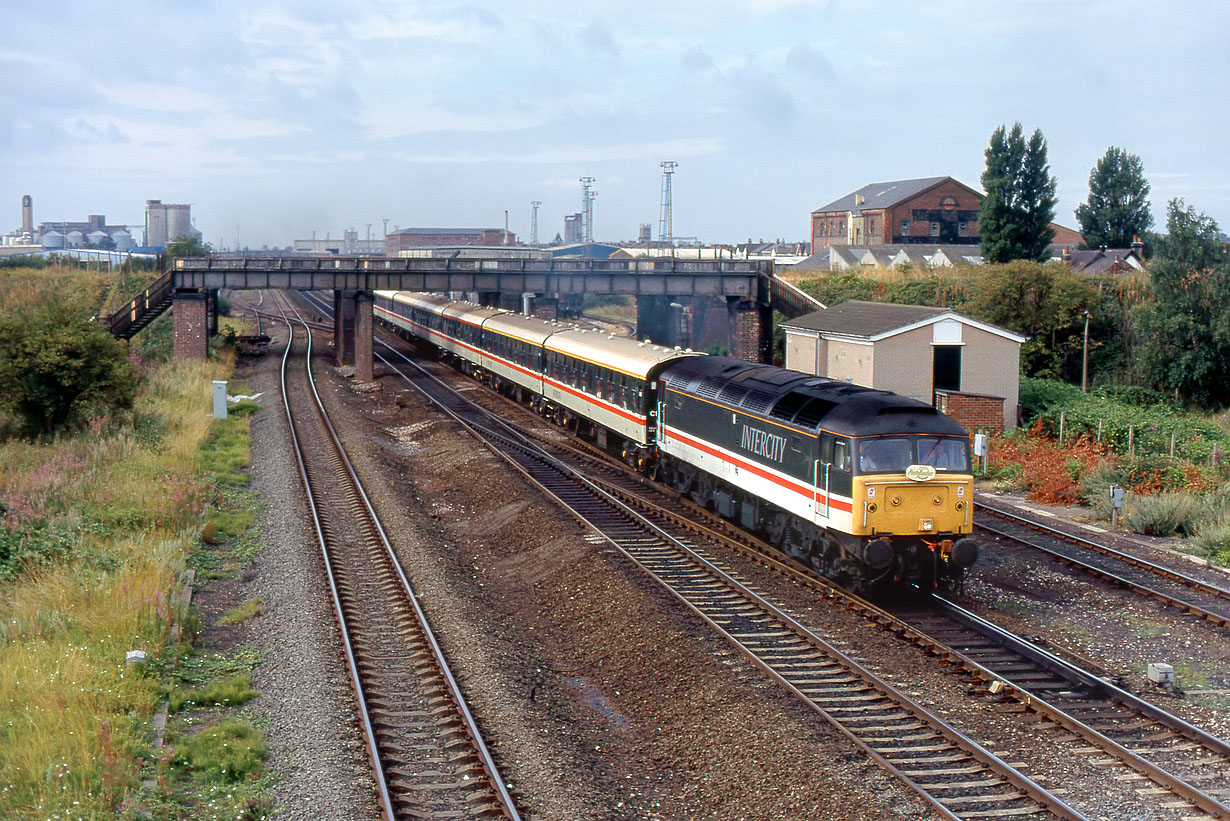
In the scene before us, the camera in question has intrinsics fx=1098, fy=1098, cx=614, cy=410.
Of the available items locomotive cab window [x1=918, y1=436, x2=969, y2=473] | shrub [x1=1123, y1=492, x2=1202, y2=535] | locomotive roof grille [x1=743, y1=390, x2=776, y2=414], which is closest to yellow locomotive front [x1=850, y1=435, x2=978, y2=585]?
locomotive cab window [x1=918, y1=436, x2=969, y2=473]

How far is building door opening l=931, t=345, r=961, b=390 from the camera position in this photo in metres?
31.0

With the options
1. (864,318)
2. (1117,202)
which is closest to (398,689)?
(864,318)

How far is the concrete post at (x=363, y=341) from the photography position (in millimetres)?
45175

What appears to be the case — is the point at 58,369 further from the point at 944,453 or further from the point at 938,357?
the point at 938,357

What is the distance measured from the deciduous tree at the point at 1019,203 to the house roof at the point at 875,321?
27.6 metres

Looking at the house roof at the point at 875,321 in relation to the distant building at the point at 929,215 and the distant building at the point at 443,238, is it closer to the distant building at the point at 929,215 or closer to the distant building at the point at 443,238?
the distant building at the point at 929,215

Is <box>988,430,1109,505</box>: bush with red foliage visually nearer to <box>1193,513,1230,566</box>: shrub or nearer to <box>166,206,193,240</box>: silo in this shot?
<box>1193,513,1230,566</box>: shrub

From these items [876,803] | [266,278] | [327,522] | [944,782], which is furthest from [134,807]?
[266,278]

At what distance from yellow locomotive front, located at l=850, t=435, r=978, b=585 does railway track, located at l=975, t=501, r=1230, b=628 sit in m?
3.12

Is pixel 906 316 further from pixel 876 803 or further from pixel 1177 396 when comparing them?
pixel 876 803

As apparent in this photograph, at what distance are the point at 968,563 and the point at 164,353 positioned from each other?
45255 millimetres

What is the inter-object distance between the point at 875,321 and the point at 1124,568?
52.3 feet

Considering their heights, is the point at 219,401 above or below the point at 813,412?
below

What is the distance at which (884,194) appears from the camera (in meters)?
91.8
